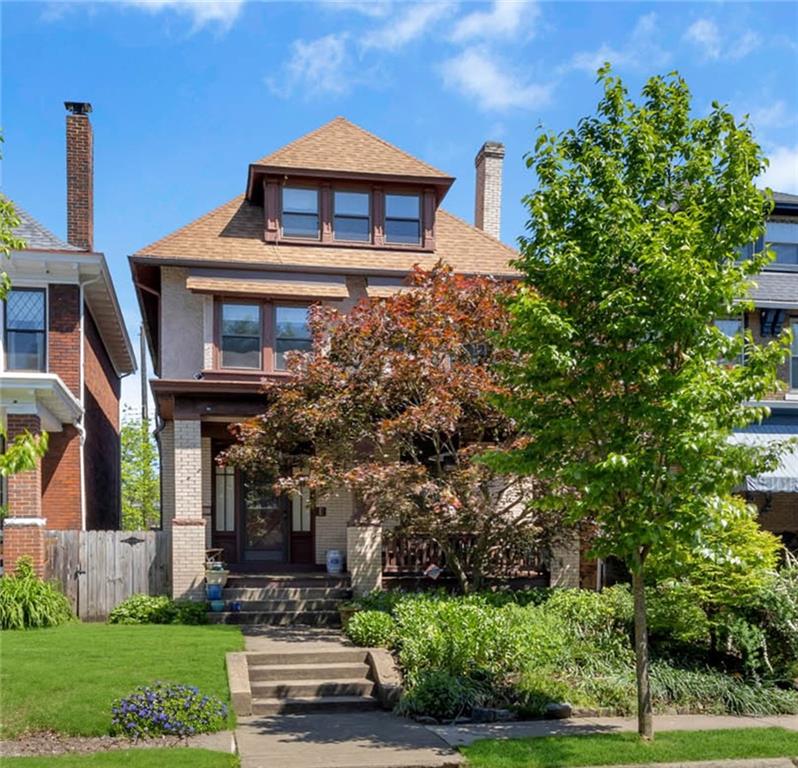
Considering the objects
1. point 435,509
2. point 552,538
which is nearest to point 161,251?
point 435,509

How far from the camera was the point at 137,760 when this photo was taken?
830 centimetres

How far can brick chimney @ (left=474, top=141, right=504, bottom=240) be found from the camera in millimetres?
23578

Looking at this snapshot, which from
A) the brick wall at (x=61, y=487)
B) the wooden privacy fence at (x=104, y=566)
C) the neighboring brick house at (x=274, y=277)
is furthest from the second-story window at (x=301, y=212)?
the wooden privacy fence at (x=104, y=566)

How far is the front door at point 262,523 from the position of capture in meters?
Result: 19.7

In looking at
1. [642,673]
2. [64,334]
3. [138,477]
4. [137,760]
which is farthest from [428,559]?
[138,477]

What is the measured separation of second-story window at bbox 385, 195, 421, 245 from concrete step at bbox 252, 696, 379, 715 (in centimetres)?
1146

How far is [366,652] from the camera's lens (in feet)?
42.1

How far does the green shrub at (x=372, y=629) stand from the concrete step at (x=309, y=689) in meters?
1.22

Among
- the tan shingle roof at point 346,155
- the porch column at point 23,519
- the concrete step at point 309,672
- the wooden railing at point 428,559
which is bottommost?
the concrete step at point 309,672

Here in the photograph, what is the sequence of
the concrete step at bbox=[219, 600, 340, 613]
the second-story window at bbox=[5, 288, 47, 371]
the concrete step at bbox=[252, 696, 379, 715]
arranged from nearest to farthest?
the concrete step at bbox=[252, 696, 379, 715] < the concrete step at bbox=[219, 600, 340, 613] < the second-story window at bbox=[5, 288, 47, 371]

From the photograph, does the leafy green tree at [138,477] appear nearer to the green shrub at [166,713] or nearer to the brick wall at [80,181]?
the brick wall at [80,181]

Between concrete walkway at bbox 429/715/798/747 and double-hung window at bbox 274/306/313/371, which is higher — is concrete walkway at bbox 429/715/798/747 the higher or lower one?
the lower one

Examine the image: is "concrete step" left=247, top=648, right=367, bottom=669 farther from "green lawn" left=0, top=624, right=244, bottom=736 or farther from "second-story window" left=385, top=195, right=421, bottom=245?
"second-story window" left=385, top=195, right=421, bottom=245

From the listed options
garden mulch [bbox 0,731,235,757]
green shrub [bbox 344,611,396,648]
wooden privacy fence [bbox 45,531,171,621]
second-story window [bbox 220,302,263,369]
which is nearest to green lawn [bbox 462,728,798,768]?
garden mulch [bbox 0,731,235,757]
